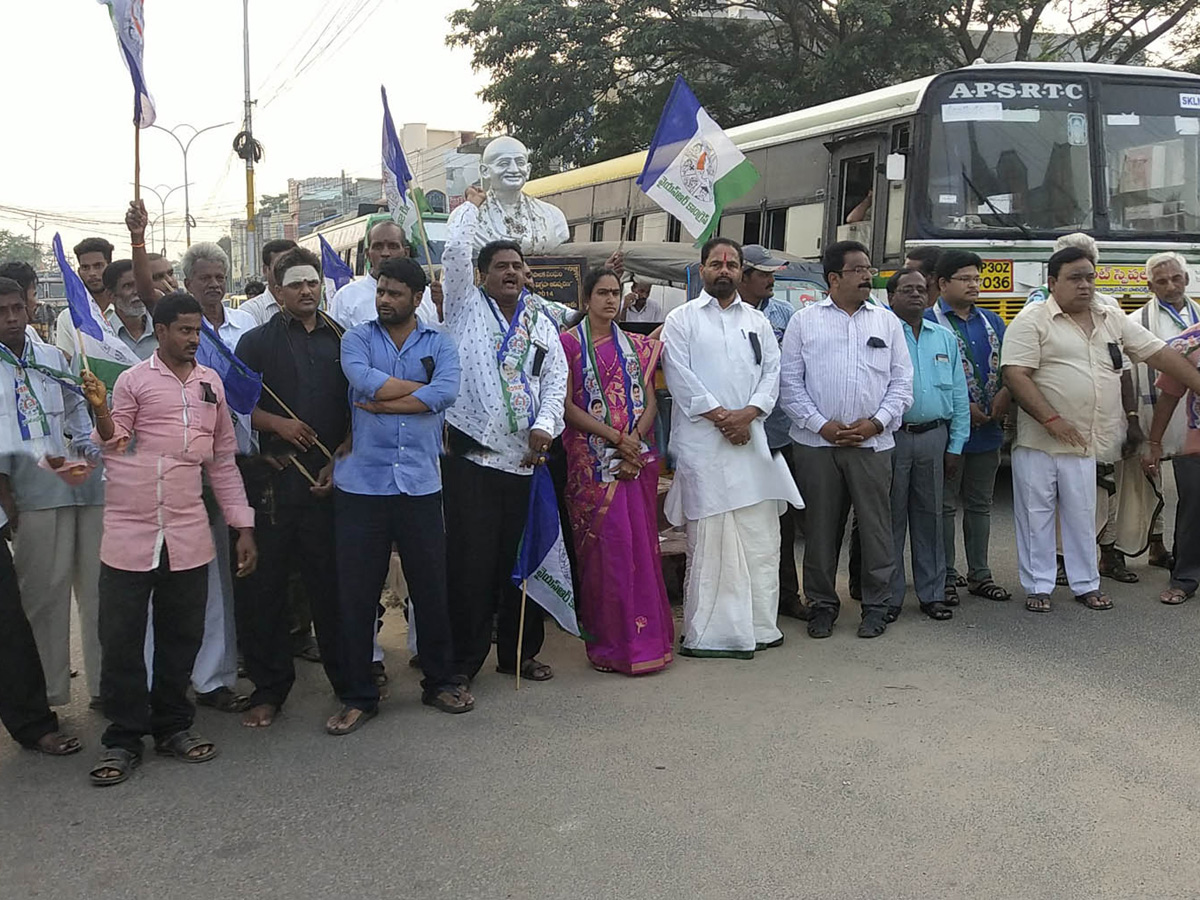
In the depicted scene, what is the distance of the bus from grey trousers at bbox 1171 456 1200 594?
2.59 m

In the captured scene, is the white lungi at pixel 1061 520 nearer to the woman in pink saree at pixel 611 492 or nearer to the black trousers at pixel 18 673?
the woman in pink saree at pixel 611 492

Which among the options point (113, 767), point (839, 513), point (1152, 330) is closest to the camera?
point (113, 767)

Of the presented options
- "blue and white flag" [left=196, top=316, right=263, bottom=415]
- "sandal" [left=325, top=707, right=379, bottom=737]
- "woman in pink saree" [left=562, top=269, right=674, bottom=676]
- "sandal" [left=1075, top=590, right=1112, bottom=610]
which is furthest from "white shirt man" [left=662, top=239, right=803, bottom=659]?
"blue and white flag" [left=196, top=316, right=263, bottom=415]

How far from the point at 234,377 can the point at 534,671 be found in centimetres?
181

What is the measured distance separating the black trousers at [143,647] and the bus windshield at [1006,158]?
6485 millimetres

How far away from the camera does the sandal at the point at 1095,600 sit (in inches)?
234

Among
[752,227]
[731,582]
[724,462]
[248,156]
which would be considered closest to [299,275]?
[724,462]

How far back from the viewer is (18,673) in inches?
164

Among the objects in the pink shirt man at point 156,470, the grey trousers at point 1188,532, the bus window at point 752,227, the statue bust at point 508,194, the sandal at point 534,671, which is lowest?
the sandal at point 534,671

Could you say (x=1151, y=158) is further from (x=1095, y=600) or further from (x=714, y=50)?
(x=714, y=50)

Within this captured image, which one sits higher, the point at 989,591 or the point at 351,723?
the point at 989,591

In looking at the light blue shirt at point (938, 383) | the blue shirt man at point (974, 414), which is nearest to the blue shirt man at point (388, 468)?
the light blue shirt at point (938, 383)

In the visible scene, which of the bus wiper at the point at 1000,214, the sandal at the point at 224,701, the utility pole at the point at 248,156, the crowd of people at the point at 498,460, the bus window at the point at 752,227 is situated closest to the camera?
the crowd of people at the point at 498,460

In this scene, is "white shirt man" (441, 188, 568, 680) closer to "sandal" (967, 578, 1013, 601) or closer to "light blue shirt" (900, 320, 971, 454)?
"light blue shirt" (900, 320, 971, 454)
